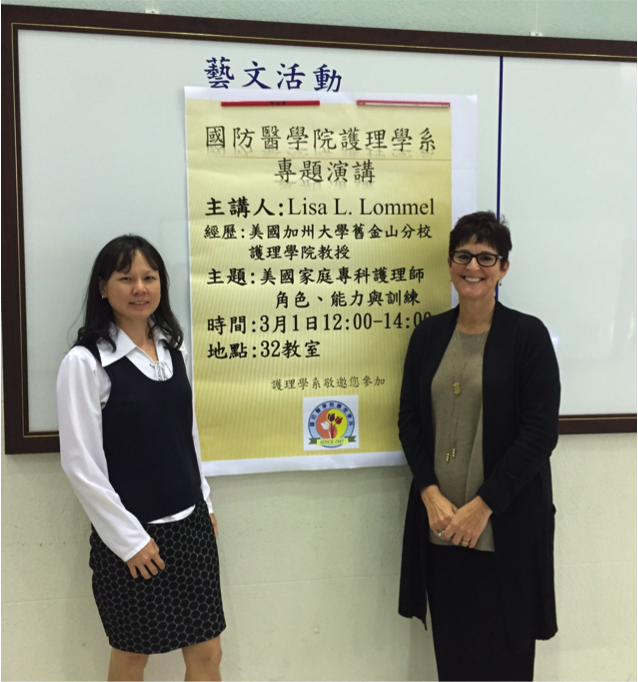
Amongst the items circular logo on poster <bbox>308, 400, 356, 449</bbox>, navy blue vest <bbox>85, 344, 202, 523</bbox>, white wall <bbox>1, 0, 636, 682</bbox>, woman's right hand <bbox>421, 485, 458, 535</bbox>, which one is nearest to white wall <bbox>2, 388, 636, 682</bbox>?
white wall <bbox>1, 0, 636, 682</bbox>

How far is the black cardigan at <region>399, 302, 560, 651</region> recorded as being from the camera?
1.36 m

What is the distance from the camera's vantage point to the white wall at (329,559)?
1.52 metres

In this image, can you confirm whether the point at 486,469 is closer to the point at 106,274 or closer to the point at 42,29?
the point at 106,274

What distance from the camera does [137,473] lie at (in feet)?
4.09

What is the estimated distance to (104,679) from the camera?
1554 millimetres

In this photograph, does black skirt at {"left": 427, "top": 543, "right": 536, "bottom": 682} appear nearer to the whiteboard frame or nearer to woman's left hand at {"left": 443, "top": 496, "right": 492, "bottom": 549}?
woman's left hand at {"left": 443, "top": 496, "right": 492, "bottom": 549}

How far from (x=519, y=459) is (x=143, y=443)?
2.97ft

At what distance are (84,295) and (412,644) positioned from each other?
1423 mm

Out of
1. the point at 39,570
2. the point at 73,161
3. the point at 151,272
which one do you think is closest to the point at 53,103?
the point at 73,161

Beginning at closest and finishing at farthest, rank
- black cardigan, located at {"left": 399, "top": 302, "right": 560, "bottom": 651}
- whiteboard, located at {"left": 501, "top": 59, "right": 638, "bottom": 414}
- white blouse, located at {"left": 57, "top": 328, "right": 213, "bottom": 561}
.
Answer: white blouse, located at {"left": 57, "top": 328, "right": 213, "bottom": 561}
black cardigan, located at {"left": 399, "top": 302, "right": 560, "bottom": 651}
whiteboard, located at {"left": 501, "top": 59, "right": 638, "bottom": 414}

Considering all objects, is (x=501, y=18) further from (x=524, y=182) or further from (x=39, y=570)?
(x=39, y=570)

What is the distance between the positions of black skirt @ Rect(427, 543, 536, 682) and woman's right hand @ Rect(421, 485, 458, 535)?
92 millimetres

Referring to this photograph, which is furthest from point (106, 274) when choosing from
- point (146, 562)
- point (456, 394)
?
point (456, 394)

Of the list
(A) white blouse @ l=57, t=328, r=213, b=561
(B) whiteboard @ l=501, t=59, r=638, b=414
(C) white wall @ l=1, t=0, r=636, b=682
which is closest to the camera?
(A) white blouse @ l=57, t=328, r=213, b=561
